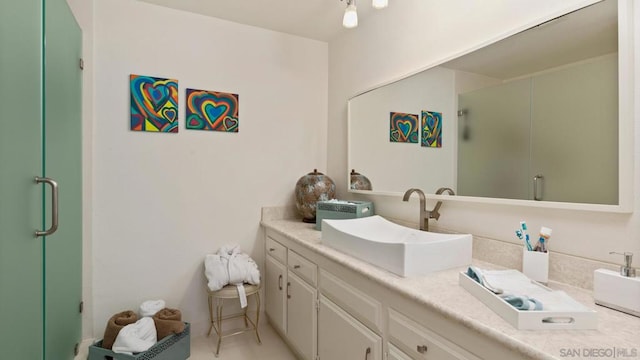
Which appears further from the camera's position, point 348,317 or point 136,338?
point 136,338

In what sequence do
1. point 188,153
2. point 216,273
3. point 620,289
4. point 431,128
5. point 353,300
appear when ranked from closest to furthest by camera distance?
point 620,289
point 353,300
point 431,128
point 216,273
point 188,153

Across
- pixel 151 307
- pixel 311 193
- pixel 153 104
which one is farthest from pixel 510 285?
pixel 153 104

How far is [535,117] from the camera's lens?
49.9 inches

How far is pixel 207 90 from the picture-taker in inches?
93.0

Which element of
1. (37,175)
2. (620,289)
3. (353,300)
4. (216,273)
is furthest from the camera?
(216,273)

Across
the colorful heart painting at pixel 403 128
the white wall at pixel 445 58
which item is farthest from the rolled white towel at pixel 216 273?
the colorful heart painting at pixel 403 128

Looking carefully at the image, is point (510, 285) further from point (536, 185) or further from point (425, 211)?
point (425, 211)

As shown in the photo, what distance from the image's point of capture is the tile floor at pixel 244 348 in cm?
211

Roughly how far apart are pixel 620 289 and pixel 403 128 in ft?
4.26

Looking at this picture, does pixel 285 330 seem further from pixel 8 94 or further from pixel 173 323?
pixel 8 94

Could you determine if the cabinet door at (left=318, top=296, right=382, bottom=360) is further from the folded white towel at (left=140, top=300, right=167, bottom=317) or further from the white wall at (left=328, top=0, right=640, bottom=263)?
the folded white towel at (left=140, top=300, right=167, bottom=317)

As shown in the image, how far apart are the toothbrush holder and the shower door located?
1.77 metres

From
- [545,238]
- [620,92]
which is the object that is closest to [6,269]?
[545,238]

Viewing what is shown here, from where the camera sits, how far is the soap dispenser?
34.5 inches
